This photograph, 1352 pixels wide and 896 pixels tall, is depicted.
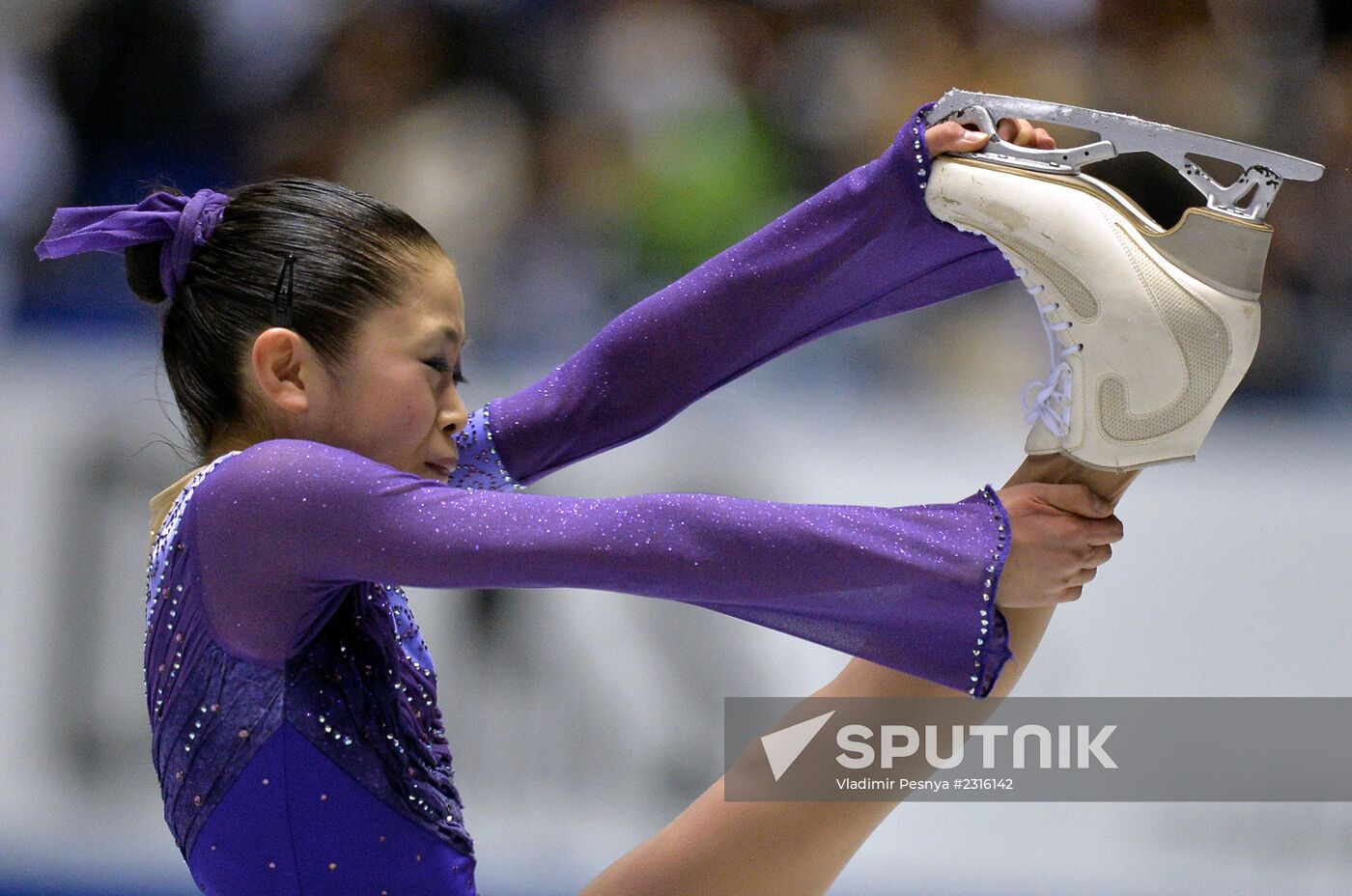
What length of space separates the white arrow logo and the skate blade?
68cm

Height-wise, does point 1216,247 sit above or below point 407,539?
above

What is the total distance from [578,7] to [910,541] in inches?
99.6

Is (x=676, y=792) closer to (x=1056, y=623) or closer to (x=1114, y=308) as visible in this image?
(x=1056, y=623)

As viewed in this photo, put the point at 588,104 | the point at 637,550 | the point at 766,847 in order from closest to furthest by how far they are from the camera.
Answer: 1. the point at 637,550
2. the point at 766,847
3. the point at 588,104

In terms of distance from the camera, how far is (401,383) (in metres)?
1.53

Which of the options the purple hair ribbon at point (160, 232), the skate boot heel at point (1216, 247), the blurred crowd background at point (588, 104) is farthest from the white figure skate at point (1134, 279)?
the blurred crowd background at point (588, 104)

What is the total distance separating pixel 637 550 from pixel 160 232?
0.65 metres

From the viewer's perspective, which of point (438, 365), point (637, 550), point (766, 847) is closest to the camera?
point (637, 550)

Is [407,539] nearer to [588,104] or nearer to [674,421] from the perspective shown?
[674,421]

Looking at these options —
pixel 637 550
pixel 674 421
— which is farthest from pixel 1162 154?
pixel 674 421

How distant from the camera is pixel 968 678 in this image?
1.41m

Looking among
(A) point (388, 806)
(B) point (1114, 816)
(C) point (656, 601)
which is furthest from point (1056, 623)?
(A) point (388, 806)

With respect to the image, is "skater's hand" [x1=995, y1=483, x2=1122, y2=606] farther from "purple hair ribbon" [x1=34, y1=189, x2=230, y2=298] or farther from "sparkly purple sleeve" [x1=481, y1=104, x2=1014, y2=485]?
"purple hair ribbon" [x1=34, y1=189, x2=230, y2=298]

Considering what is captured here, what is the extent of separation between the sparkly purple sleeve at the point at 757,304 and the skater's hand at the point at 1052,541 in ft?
1.15
